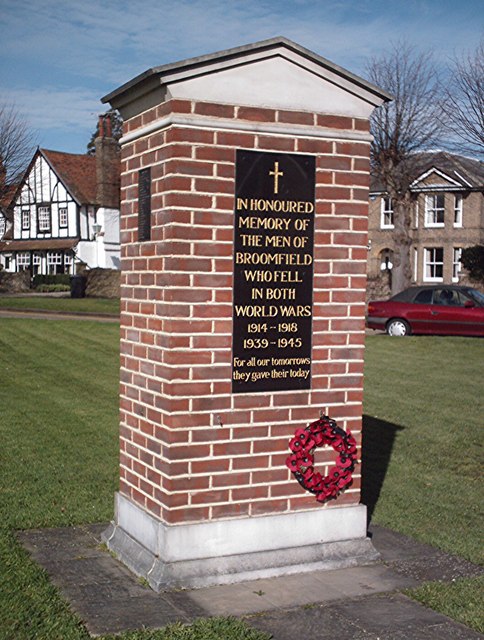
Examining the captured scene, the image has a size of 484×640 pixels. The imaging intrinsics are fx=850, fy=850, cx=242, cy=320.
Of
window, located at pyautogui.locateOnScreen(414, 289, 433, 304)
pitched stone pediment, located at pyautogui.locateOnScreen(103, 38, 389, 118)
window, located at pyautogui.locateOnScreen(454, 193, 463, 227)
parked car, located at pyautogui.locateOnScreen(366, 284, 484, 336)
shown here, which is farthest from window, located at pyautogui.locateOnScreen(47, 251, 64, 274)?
pitched stone pediment, located at pyautogui.locateOnScreen(103, 38, 389, 118)

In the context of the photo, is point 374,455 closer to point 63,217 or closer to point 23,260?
point 63,217

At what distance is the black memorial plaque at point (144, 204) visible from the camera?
5266 millimetres

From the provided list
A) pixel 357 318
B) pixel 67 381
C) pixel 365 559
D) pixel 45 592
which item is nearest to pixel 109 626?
pixel 45 592

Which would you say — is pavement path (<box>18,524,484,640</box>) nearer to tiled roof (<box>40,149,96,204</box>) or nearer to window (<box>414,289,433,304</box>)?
window (<box>414,289,433,304</box>)

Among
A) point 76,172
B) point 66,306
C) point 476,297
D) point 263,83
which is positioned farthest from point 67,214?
point 263,83

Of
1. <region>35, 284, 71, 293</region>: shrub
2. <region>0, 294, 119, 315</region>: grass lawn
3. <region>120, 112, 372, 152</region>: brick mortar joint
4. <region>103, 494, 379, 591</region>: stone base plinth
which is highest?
<region>120, 112, 372, 152</region>: brick mortar joint

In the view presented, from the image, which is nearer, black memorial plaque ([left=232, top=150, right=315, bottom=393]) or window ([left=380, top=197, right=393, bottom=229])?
black memorial plaque ([left=232, top=150, right=315, bottom=393])

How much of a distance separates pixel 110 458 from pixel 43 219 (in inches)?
1932

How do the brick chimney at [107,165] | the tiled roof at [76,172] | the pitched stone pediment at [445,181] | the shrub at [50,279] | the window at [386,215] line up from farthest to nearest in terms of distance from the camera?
1. the tiled roof at [76,172]
2. the shrub at [50,279]
3. the brick chimney at [107,165]
4. the window at [386,215]
5. the pitched stone pediment at [445,181]

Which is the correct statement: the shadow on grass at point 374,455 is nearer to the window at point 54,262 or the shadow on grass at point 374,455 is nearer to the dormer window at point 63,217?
the window at point 54,262

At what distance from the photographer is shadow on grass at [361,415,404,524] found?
732 cm

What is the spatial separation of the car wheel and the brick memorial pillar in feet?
52.1

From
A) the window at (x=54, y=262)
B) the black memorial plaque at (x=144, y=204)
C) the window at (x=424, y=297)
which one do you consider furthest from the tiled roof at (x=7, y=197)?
the black memorial plaque at (x=144, y=204)

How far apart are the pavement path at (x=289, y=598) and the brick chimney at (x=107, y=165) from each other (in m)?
44.5
